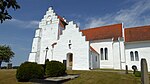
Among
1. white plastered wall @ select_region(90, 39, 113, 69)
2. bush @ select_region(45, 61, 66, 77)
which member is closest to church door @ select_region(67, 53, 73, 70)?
white plastered wall @ select_region(90, 39, 113, 69)

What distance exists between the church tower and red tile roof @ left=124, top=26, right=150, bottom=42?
1687 centimetres

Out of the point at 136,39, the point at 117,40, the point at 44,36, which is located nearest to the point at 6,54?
the point at 44,36

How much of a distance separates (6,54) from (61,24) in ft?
78.3

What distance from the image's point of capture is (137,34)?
34.3 metres

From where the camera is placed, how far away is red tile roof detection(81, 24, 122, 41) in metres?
35.6

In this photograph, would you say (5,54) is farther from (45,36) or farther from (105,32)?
(105,32)

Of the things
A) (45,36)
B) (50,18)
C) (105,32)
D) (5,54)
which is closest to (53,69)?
(105,32)

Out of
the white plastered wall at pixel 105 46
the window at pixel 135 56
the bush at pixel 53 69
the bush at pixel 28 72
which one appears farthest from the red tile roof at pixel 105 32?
the bush at pixel 28 72

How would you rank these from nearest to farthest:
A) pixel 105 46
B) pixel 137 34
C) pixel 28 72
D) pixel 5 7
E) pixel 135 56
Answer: pixel 5 7 < pixel 28 72 < pixel 135 56 < pixel 137 34 < pixel 105 46

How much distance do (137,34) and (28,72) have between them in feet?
81.3

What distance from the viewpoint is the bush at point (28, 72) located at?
739 inches

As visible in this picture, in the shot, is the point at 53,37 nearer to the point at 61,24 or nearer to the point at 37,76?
the point at 61,24

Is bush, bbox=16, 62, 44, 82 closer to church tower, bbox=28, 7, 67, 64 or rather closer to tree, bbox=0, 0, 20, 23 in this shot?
tree, bbox=0, 0, 20, 23

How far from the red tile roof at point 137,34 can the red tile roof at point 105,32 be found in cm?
178
